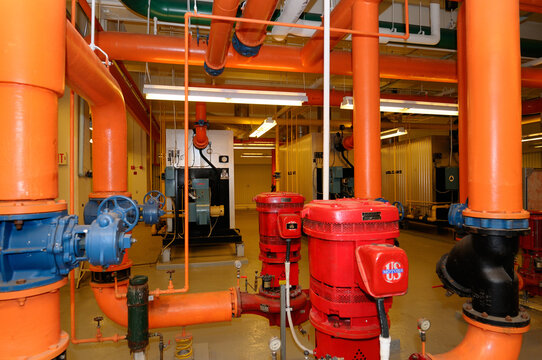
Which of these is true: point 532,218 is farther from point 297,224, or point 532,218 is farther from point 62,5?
point 62,5

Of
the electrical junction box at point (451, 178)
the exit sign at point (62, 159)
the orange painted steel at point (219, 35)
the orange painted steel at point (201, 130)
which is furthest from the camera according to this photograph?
the electrical junction box at point (451, 178)

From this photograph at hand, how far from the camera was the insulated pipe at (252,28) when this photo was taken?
2.51m

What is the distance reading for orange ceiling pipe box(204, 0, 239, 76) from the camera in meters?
2.44

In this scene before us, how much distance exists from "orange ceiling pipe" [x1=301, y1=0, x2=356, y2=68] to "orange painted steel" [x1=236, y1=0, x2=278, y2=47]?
0.80 metres

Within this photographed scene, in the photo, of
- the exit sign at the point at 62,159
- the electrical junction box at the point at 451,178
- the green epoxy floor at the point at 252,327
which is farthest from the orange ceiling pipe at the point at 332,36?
the electrical junction box at the point at 451,178

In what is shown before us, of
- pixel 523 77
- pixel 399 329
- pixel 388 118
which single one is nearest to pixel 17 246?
pixel 399 329

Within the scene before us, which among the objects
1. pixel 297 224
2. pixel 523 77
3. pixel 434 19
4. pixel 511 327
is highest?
pixel 434 19

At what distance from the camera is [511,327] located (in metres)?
1.49

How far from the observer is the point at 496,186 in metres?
1.53

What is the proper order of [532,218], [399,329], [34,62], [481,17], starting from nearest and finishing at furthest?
[34,62]
[481,17]
[399,329]
[532,218]

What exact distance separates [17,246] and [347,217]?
4.99ft

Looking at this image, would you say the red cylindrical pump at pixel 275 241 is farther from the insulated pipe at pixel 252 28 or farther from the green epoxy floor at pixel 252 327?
the insulated pipe at pixel 252 28

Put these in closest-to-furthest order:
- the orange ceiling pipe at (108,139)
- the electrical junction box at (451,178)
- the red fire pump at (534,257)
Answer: the orange ceiling pipe at (108,139)
the red fire pump at (534,257)
the electrical junction box at (451,178)

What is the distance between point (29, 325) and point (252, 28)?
3.00 m
